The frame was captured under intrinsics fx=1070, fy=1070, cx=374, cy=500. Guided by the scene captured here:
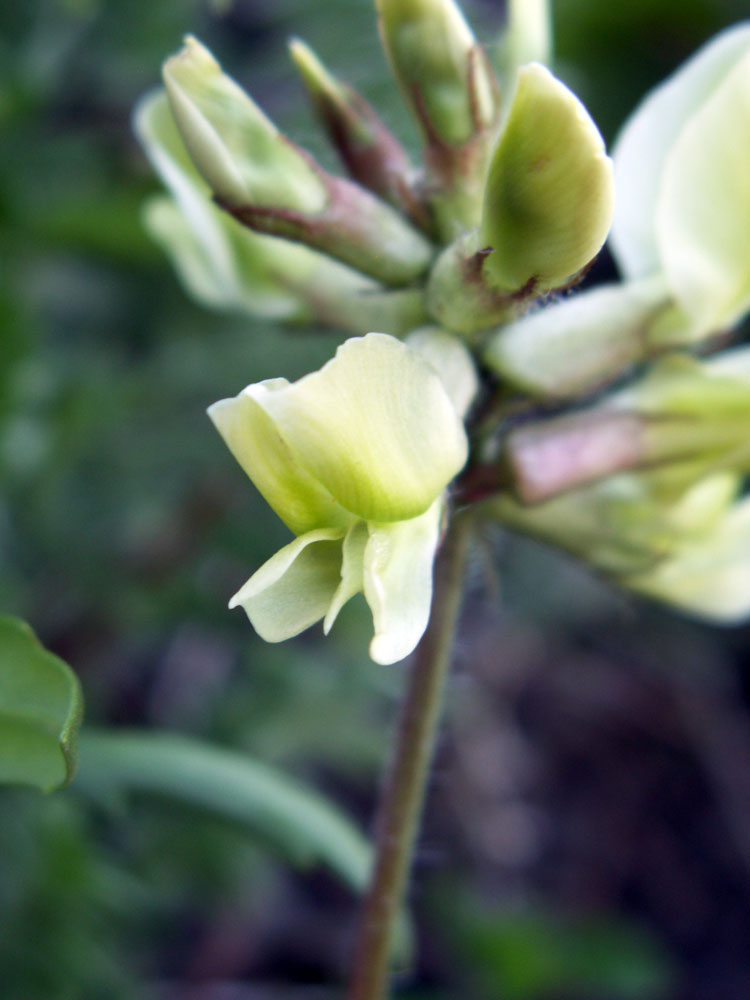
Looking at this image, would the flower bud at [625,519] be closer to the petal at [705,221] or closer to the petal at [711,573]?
the petal at [711,573]

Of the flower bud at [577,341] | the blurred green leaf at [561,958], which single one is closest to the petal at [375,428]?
the flower bud at [577,341]

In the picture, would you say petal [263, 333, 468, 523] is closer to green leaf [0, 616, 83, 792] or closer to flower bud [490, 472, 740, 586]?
green leaf [0, 616, 83, 792]

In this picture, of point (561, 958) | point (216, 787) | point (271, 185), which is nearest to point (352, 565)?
point (271, 185)

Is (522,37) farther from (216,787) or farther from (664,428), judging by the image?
(216,787)

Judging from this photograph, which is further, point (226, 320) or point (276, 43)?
point (276, 43)

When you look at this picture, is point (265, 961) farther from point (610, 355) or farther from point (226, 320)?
point (610, 355)

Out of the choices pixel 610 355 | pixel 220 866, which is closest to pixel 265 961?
pixel 220 866

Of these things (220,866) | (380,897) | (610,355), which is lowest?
(220,866)
